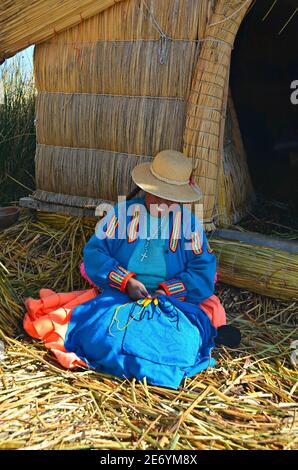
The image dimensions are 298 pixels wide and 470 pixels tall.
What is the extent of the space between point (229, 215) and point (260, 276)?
0.72m

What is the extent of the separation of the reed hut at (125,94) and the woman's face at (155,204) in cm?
64

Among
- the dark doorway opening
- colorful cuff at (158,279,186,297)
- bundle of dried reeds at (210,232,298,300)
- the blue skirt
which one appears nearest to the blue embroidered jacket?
colorful cuff at (158,279,186,297)

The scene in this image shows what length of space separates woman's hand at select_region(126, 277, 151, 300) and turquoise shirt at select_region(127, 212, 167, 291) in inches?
3.5

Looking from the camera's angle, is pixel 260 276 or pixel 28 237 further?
pixel 28 237

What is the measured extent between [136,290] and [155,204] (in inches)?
15.9

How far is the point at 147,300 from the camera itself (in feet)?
8.95

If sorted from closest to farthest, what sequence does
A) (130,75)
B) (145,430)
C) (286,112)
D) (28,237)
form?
(145,430) → (130,75) → (28,237) → (286,112)

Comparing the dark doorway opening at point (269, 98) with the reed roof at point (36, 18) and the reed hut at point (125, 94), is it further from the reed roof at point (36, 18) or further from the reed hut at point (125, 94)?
the reed roof at point (36, 18)

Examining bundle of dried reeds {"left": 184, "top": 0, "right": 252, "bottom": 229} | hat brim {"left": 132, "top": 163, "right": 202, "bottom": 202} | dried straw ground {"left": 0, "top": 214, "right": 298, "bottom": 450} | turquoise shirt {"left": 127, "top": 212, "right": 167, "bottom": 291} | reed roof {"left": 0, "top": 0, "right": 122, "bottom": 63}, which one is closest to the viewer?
dried straw ground {"left": 0, "top": 214, "right": 298, "bottom": 450}

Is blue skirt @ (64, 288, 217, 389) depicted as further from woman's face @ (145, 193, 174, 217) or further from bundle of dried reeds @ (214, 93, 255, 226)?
bundle of dried reeds @ (214, 93, 255, 226)

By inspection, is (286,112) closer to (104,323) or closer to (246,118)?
(246,118)

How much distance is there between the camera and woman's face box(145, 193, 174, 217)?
2.81 metres

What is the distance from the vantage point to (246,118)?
514 cm
